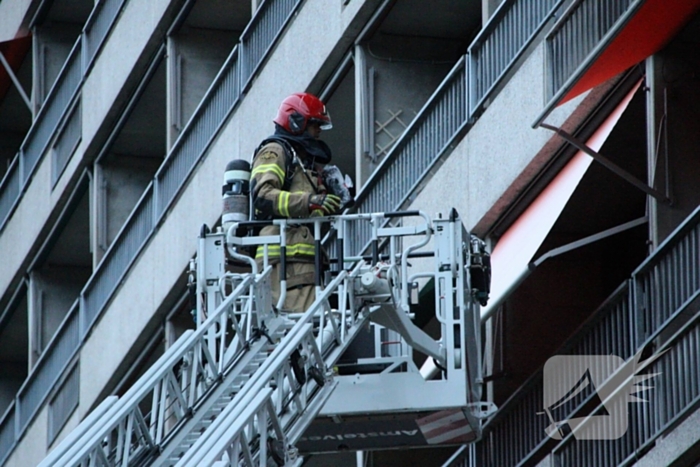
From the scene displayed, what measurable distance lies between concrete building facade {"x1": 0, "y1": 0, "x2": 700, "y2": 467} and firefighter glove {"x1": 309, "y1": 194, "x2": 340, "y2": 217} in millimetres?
2194

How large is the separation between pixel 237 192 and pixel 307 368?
7.30ft

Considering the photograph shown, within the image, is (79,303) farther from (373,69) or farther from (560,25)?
(560,25)

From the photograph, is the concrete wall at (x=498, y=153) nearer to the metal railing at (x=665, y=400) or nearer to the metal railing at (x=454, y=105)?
the metal railing at (x=454, y=105)

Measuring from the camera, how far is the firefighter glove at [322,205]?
45.5 feet

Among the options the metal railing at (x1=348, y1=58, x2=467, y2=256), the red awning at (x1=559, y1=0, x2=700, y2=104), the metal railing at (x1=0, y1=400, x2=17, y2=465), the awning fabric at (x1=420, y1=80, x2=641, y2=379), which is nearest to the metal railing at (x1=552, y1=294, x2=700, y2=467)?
the awning fabric at (x1=420, y1=80, x2=641, y2=379)

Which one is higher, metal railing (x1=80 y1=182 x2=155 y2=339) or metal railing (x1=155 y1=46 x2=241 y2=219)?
metal railing (x1=155 y1=46 x2=241 y2=219)

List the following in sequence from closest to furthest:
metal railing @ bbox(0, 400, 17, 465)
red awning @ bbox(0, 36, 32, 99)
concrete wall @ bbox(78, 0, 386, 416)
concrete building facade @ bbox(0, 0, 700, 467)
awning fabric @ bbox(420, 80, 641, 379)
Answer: concrete building facade @ bbox(0, 0, 700, 467) < awning fabric @ bbox(420, 80, 641, 379) < concrete wall @ bbox(78, 0, 386, 416) < metal railing @ bbox(0, 400, 17, 465) < red awning @ bbox(0, 36, 32, 99)

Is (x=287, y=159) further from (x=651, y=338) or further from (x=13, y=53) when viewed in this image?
(x=13, y=53)

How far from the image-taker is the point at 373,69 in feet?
69.7

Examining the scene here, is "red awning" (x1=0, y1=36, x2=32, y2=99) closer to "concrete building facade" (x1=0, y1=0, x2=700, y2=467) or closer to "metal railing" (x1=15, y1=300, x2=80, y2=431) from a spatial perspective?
"concrete building facade" (x1=0, y1=0, x2=700, y2=467)

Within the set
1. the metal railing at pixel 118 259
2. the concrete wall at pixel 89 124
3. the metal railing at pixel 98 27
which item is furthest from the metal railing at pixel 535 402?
the metal railing at pixel 98 27

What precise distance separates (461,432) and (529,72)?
4.33 metres

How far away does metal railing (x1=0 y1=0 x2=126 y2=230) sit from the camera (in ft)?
96.6

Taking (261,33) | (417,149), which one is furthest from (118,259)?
(417,149)
